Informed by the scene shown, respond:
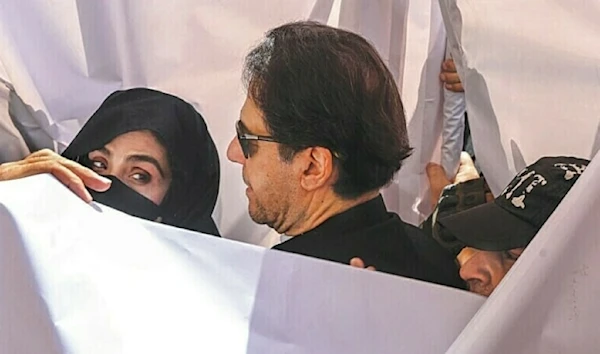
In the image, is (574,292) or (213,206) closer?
(574,292)

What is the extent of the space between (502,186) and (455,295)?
19cm

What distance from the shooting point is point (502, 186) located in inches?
27.2

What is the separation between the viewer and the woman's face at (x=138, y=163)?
62cm

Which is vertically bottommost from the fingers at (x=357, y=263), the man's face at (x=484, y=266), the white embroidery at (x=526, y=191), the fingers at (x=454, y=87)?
the man's face at (x=484, y=266)

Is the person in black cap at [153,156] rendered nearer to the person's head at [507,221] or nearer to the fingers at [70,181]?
the fingers at [70,181]

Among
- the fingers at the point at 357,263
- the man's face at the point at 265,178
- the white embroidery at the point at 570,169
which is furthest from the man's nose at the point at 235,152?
the white embroidery at the point at 570,169

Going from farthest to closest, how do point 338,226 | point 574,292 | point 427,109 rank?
point 427,109, point 338,226, point 574,292

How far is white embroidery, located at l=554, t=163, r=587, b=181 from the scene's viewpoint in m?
0.58

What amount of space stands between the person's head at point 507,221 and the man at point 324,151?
22 millimetres

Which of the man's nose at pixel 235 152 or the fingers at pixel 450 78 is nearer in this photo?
the man's nose at pixel 235 152

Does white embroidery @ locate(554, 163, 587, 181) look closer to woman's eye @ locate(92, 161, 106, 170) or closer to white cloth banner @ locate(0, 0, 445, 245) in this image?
white cloth banner @ locate(0, 0, 445, 245)

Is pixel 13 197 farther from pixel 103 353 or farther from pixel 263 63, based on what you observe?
pixel 263 63

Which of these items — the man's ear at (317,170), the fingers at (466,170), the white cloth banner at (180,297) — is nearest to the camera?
the white cloth banner at (180,297)

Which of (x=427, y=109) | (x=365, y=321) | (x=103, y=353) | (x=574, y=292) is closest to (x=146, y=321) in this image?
(x=103, y=353)
